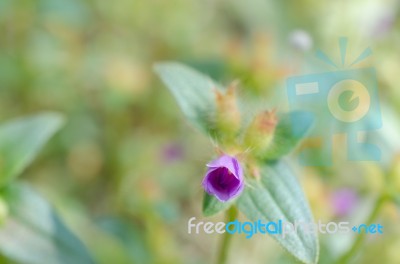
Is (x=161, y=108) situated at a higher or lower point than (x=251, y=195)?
higher

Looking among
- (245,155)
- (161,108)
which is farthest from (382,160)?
(161,108)

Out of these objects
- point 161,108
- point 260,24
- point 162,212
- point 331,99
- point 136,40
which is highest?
point 260,24

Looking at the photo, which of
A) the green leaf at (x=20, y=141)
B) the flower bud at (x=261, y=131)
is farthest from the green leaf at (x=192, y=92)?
the green leaf at (x=20, y=141)

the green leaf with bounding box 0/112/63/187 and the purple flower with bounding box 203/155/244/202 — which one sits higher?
the green leaf with bounding box 0/112/63/187

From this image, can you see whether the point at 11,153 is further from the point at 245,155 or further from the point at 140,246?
the point at 245,155

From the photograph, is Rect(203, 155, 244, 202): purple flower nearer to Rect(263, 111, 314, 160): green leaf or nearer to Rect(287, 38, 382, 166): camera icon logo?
Rect(263, 111, 314, 160): green leaf

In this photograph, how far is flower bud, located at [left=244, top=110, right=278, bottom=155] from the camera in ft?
4.78

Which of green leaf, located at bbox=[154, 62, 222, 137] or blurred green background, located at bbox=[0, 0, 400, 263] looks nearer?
green leaf, located at bbox=[154, 62, 222, 137]

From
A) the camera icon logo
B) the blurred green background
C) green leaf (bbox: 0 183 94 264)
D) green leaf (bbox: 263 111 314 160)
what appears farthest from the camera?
the blurred green background

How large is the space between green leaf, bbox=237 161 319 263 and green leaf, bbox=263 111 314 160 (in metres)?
0.04

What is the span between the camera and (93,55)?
3264mm

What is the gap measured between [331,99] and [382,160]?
0.87ft

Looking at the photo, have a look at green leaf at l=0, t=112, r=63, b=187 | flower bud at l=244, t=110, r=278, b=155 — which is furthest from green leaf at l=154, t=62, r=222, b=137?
green leaf at l=0, t=112, r=63, b=187

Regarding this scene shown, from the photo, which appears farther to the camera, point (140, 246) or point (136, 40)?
point (136, 40)
